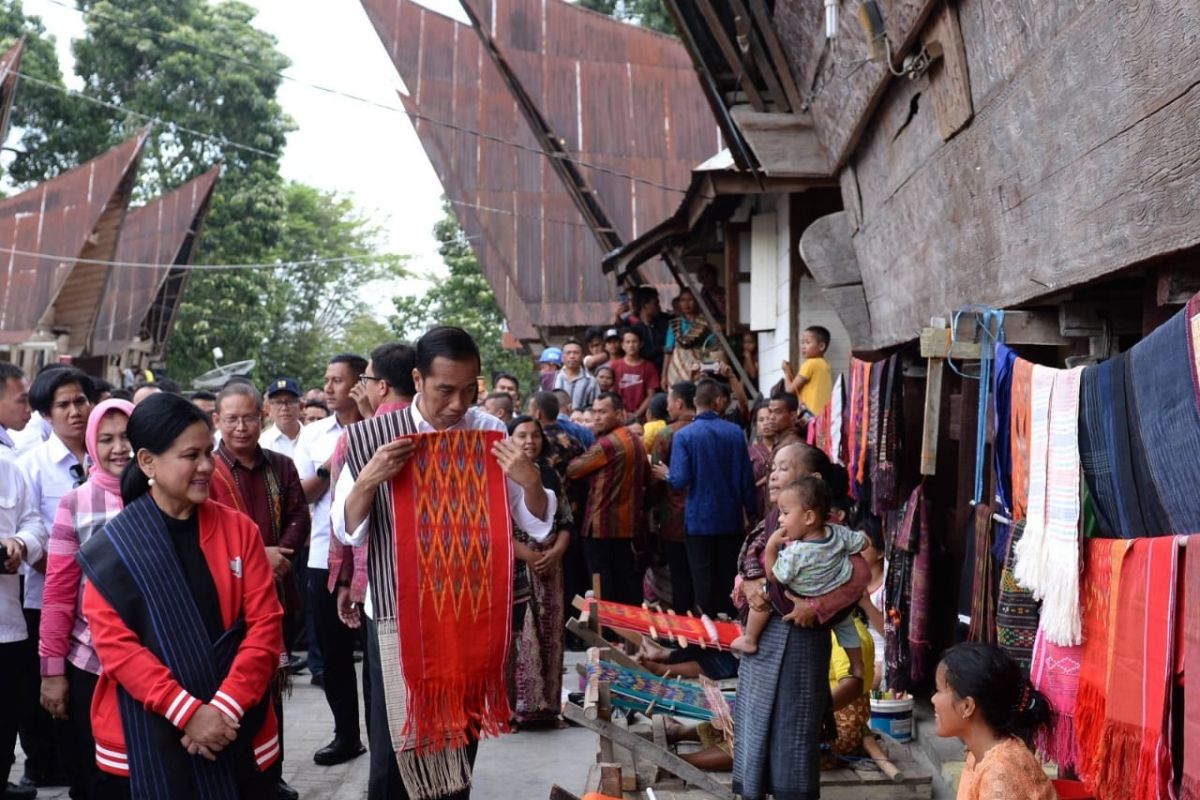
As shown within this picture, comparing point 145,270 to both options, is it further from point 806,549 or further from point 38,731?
point 806,549

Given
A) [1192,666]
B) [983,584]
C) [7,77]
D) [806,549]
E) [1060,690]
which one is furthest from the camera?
[7,77]

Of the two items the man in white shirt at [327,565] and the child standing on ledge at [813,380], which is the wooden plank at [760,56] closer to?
the child standing on ledge at [813,380]

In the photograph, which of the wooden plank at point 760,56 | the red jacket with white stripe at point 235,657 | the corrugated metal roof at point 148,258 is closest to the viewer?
the red jacket with white stripe at point 235,657

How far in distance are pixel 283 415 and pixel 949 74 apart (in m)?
4.71

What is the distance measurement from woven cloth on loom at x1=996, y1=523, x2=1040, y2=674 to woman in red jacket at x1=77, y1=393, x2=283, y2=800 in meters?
2.55

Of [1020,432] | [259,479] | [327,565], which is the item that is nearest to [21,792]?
[327,565]

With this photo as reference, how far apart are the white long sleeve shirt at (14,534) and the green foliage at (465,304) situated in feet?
82.6

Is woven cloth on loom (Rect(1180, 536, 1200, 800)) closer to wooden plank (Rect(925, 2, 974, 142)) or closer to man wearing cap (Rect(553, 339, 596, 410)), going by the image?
wooden plank (Rect(925, 2, 974, 142))

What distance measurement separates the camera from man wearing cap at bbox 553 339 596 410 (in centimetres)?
1327

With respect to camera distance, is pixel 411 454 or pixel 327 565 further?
pixel 327 565

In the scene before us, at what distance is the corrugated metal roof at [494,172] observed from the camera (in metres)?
18.9

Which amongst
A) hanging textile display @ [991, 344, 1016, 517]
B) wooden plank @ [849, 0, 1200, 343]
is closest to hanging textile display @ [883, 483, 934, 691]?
wooden plank @ [849, 0, 1200, 343]

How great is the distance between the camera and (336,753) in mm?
6410

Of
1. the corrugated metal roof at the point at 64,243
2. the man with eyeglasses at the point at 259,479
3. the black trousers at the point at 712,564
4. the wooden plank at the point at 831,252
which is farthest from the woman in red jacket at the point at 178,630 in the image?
the corrugated metal roof at the point at 64,243
